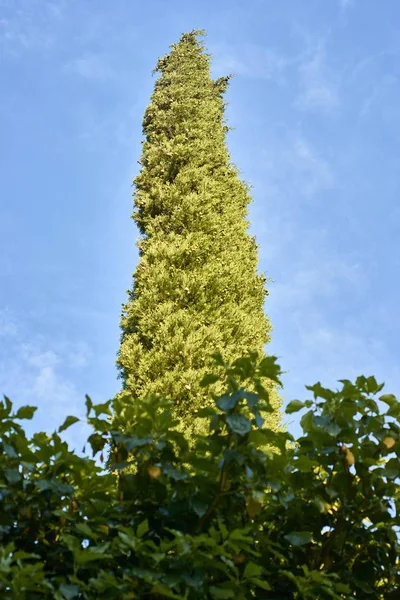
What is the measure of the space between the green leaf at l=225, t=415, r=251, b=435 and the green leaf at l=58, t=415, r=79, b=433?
636mm

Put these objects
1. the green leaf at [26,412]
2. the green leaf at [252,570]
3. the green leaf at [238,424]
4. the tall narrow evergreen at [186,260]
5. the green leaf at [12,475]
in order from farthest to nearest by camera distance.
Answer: the tall narrow evergreen at [186,260], the green leaf at [26,412], the green leaf at [12,475], the green leaf at [238,424], the green leaf at [252,570]

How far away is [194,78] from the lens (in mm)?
14180

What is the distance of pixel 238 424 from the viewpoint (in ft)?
7.24

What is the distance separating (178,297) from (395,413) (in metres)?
6.57

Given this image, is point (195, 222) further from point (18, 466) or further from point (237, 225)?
point (18, 466)

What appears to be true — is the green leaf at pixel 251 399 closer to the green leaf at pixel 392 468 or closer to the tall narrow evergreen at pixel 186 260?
the green leaf at pixel 392 468

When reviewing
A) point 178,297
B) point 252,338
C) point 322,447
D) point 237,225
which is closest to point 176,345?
point 178,297

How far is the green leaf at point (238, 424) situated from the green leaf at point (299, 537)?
466 millimetres

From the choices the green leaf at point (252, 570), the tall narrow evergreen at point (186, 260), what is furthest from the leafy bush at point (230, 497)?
the tall narrow evergreen at point (186, 260)

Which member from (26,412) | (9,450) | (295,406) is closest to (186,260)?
(295,406)

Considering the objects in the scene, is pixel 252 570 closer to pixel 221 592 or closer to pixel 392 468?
pixel 221 592

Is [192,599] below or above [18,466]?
below

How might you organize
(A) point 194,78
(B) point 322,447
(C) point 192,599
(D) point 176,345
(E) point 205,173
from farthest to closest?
1. (A) point 194,78
2. (E) point 205,173
3. (D) point 176,345
4. (B) point 322,447
5. (C) point 192,599

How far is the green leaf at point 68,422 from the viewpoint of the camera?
249cm
